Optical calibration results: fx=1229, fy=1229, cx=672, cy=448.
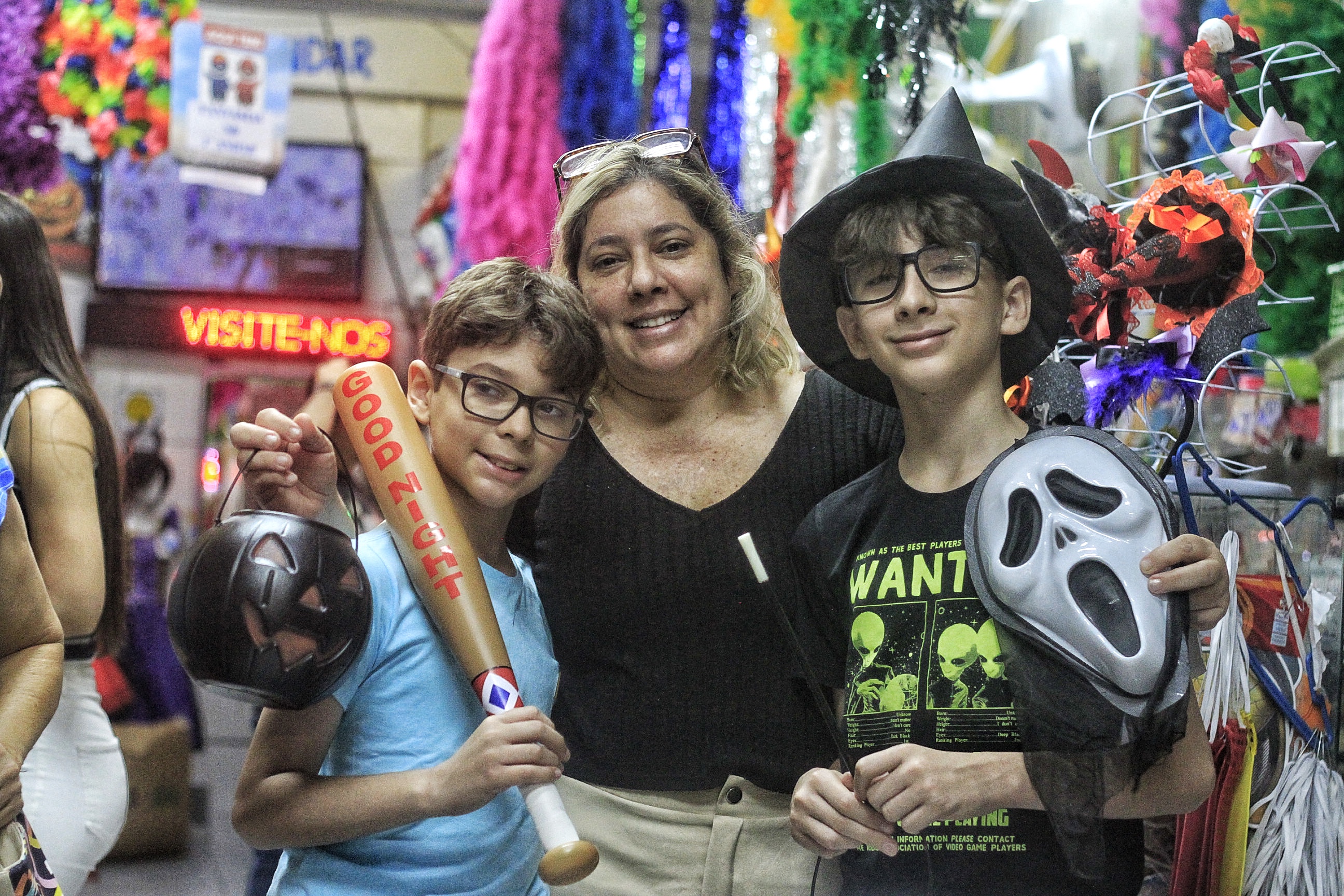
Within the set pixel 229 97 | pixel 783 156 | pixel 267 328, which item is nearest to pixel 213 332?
pixel 267 328

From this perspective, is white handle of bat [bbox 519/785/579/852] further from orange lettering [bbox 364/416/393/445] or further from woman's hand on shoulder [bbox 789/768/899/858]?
orange lettering [bbox 364/416/393/445]

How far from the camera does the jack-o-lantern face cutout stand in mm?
1247

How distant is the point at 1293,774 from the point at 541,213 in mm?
2770

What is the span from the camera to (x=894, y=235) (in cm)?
146

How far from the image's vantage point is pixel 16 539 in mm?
1513

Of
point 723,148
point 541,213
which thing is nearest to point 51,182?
point 541,213

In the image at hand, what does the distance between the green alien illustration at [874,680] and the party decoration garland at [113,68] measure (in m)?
3.22

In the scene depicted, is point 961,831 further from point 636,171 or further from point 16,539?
point 16,539

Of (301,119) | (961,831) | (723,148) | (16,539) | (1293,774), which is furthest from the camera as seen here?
(301,119)

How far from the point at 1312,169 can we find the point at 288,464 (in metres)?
2.03

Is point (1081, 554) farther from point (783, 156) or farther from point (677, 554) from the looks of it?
point (783, 156)

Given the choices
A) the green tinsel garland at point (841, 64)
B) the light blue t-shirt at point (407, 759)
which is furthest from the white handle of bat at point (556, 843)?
the green tinsel garland at point (841, 64)

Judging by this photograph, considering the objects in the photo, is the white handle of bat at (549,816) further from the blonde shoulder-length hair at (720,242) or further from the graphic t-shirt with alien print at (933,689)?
the blonde shoulder-length hair at (720,242)

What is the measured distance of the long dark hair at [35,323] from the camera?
2082 mm
